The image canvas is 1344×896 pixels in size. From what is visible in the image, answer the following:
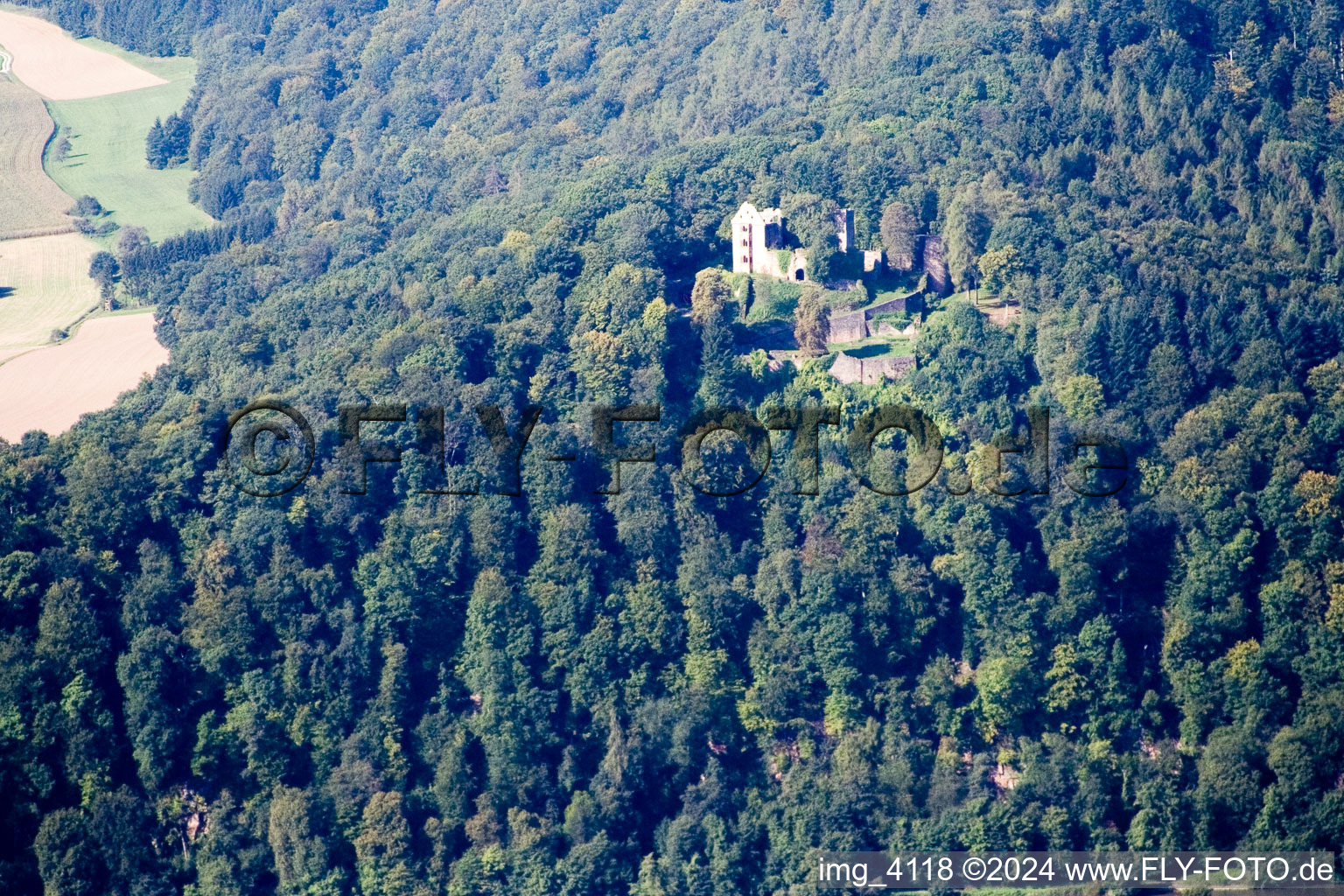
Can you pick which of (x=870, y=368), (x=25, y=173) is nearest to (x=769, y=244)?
(x=870, y=368)

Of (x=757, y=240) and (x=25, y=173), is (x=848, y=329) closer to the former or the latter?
(x=757, y=240)

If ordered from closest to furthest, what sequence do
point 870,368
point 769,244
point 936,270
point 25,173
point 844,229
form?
1. point 870,368
2. point 769,244
3. point 844,229
4. point 936,270
5. point 25,173

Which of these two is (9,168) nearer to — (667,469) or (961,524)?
(667,469)

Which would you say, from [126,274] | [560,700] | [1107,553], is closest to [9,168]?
[126,274]

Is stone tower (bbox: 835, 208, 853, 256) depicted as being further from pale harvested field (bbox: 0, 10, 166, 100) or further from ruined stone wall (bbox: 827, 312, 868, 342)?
pale harvested field (bbox: 0, 10, 166, 100)

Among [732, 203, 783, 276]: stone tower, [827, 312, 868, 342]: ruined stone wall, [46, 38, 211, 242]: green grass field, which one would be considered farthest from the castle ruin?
[46, 38, 211, 242]: green grass field

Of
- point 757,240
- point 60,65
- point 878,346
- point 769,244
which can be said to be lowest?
point 878,346

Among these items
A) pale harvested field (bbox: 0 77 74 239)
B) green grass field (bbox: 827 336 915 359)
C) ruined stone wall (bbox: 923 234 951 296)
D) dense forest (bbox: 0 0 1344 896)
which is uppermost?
pale harvested field (bbox: 0 77 74 239)
